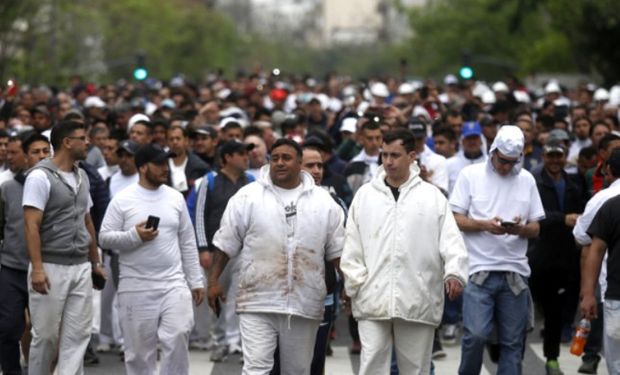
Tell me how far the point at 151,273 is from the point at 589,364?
4.49 metres

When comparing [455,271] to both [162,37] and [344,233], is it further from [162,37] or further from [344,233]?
[162,37]

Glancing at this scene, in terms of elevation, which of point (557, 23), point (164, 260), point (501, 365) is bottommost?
point (501, 365)

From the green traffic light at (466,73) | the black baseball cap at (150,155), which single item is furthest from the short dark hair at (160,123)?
the green traffic light at (466,73)

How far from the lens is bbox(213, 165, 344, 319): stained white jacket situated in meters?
10.9

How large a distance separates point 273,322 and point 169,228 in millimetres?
1269

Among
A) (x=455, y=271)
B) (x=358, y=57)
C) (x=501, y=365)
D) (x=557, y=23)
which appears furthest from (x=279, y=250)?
(x=358, y=57)

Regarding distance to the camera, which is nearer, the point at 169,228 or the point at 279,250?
the point at 279,250

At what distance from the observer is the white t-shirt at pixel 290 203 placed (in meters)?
11.0

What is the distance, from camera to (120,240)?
11641mm

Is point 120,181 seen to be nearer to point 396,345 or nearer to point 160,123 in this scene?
point 160,123

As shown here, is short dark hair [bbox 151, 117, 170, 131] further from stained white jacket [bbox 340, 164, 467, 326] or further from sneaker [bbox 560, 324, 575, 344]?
stained white jacket [bbox 340, 164, 467, 326]

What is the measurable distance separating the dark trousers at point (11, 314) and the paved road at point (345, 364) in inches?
60.0

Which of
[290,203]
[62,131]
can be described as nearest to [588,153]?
[290,203]

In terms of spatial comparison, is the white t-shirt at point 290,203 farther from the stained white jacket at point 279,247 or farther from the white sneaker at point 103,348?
the white sneaker at point 103,348
